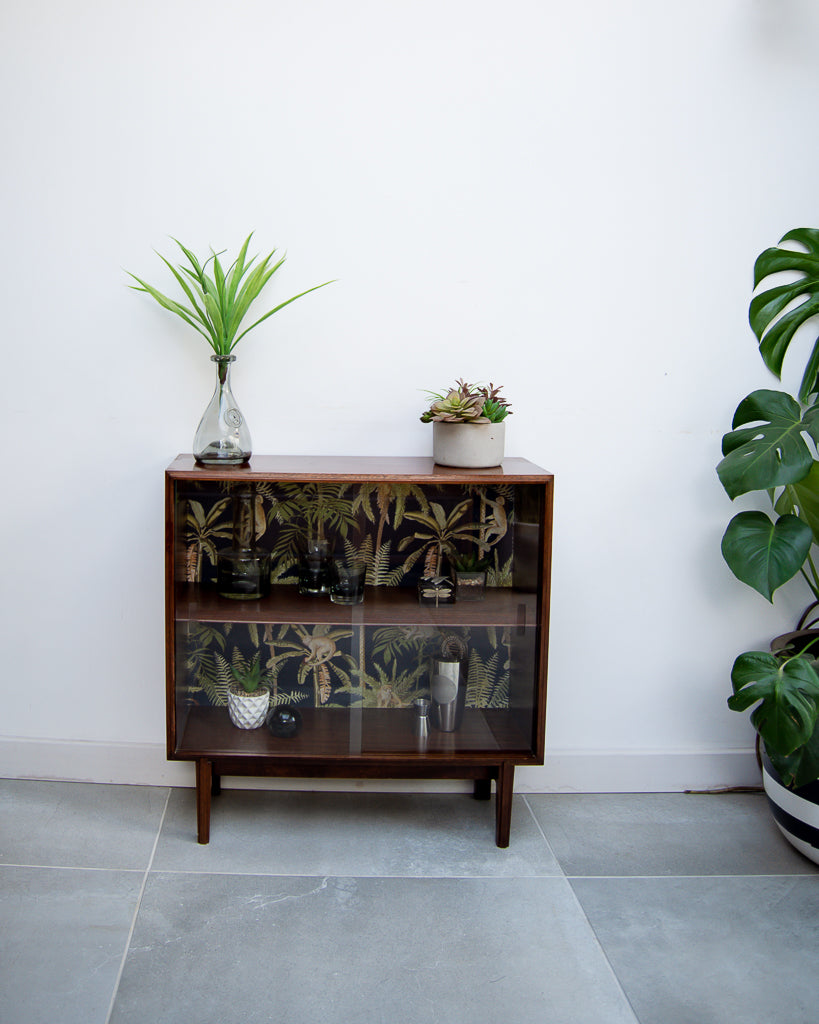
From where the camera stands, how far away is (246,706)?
7.04ft

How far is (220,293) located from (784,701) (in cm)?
165

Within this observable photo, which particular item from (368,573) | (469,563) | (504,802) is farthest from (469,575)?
(504,802)

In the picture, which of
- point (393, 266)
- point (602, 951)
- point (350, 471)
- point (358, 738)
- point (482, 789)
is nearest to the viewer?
point (602, 951)

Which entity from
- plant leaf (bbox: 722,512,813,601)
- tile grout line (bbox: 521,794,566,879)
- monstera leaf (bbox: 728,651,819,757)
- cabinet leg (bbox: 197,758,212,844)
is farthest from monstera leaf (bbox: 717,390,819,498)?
cabinet leg (bbox: 197,758,212,844)

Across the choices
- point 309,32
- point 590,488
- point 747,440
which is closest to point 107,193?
point 309,32

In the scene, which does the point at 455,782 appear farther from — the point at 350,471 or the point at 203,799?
the point at 350,471

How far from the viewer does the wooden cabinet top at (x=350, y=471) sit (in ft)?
6.44

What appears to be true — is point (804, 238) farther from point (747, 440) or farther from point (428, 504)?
point (428, 504)

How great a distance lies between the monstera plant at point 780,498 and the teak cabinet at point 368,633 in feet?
1.67

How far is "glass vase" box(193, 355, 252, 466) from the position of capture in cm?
204

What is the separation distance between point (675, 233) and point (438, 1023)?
1.96m

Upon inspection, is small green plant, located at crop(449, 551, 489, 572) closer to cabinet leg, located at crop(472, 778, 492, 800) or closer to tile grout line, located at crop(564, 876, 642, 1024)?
cabinet leg, located at crop(472, 778, 492, 800)

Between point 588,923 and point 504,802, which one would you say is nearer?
point 588,923

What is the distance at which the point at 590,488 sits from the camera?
235 cm
